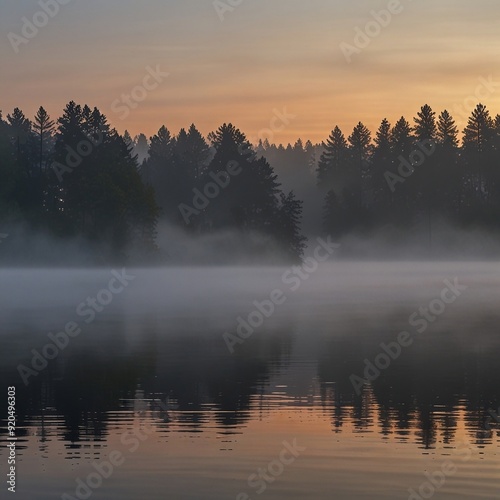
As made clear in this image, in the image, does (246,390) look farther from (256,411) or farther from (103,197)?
(103,197)

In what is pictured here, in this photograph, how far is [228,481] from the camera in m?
22.6

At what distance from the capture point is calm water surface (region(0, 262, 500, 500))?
2255 centimetres

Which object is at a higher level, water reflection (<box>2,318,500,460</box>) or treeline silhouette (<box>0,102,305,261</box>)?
treeline silhouette (<box>0,102,305,261</box>)

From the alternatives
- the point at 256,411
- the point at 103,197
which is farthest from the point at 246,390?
the point at 103,197

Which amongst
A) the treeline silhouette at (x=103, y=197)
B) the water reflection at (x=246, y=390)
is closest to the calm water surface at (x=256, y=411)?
the water reflection at (x=246, y=390)

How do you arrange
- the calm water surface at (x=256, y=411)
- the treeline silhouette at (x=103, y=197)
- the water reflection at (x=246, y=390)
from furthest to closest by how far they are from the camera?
the treeline silhouette at (x=103, y=197) → the water reflection at (x=246, y=390) → the calm water surface at (x=256, y=411)

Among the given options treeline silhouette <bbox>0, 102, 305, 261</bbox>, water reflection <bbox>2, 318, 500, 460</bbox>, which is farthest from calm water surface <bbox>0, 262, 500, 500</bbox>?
treeline silhouette <bbox>0, 102, 305, 261</bbox>

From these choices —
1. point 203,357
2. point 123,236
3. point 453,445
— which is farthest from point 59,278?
point 453,445

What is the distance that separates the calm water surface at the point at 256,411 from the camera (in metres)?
22.5

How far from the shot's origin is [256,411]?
1214 inches

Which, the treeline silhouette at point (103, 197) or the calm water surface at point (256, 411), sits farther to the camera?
the treeline silhouette at point (103, 197)

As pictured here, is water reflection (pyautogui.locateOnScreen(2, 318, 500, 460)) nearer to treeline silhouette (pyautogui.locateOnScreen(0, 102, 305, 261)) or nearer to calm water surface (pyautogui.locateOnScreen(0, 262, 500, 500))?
calm water surface (pyautogui.locateOnScreen(0, 262, 500, 500))

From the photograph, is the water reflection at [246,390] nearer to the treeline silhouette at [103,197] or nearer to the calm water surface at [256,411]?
the calm water surface at [256,411]

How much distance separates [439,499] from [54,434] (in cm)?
992
